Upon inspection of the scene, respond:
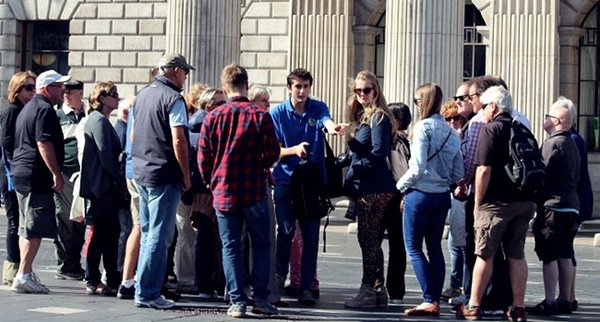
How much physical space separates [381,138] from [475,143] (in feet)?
2.59

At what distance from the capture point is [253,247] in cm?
1333

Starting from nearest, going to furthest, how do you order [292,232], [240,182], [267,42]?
[240,182] < [292,232] < [267,42]

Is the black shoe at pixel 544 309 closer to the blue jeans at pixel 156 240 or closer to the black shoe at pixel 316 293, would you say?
the black shoe at pixel 316 293

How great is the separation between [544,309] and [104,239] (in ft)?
12.8

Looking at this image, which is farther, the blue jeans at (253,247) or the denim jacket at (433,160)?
the denim jacket at (433,160)

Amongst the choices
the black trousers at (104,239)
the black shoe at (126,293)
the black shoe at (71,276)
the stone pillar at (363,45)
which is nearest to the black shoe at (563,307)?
the black shoe at (126,293)

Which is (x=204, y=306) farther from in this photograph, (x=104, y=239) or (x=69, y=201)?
(x=69, y=201)

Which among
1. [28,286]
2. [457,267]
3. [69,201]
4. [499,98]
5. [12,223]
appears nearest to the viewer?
[499,98]

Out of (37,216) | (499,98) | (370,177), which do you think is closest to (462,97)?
(370,177)

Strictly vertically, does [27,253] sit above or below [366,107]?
below

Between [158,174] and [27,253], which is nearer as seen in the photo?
[158,174]

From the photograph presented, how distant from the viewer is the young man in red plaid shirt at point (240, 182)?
13180 mm

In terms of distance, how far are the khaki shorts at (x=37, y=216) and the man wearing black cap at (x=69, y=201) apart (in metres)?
1.31

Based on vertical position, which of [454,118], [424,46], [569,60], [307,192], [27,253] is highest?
[569,60]
